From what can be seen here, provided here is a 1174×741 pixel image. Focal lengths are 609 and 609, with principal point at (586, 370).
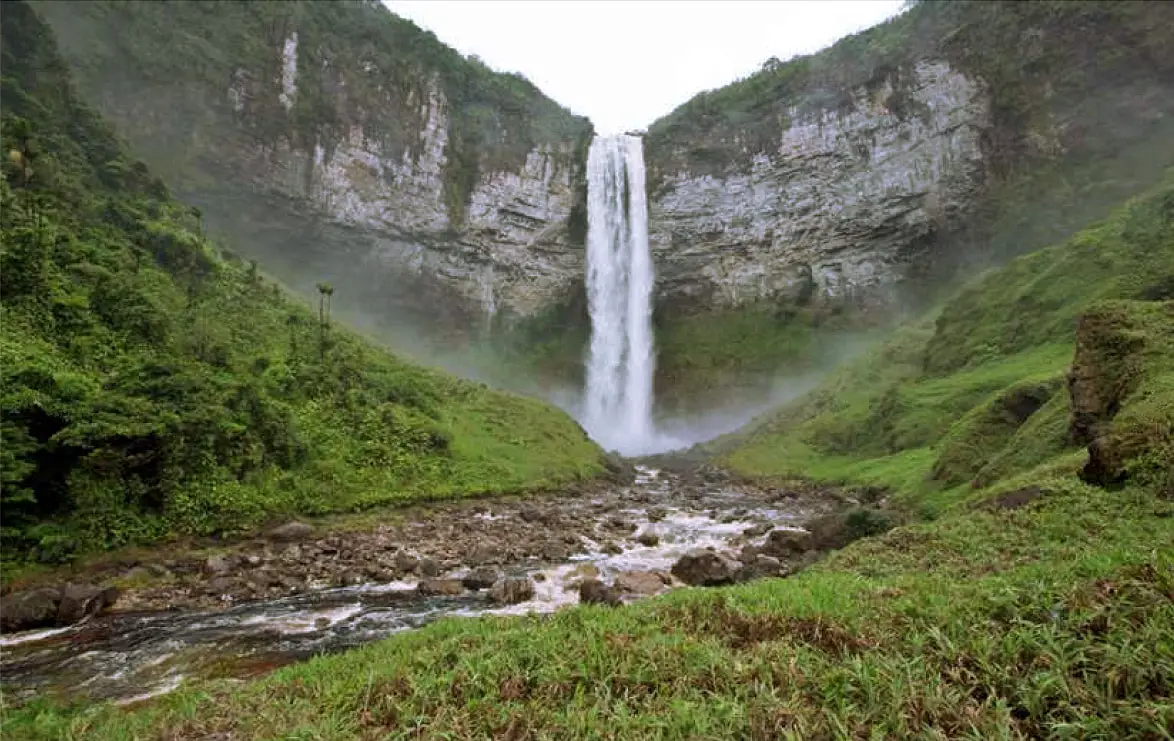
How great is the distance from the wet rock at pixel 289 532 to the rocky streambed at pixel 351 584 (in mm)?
45

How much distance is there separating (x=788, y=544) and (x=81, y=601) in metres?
15.1

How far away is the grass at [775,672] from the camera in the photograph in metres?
4.15

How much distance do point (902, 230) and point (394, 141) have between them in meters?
49.3

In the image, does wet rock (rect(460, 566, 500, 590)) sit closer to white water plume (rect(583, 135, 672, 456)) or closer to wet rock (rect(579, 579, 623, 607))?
wet rock (rect(579, 579, 623, 607))

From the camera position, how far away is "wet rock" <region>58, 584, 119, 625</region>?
37.1ft

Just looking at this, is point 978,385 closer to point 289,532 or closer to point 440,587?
point 440,587

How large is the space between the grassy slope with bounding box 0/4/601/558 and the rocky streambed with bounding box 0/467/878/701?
2.41m

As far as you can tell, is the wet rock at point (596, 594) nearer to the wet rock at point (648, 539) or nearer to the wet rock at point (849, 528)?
the wet rock at point (849, 528)

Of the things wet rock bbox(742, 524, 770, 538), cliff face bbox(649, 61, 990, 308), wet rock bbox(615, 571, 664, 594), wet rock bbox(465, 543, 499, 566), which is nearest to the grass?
wet rock bbox(615, 571, 664, 594)

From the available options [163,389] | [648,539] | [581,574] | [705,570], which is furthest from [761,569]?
[163,389]

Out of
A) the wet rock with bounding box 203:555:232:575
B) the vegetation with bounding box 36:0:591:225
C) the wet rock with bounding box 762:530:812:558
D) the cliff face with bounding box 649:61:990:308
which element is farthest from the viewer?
the cliff face with bounding box 649:61:990:308

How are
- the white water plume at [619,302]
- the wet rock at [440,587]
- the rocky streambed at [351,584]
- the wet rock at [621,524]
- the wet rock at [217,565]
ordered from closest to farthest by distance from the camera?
the rocky streambed at [351,584]
the wet rock at [440,587]
the wet rock at [217,565]
the wet rock at [621,524]
the white water plume at [619,302]

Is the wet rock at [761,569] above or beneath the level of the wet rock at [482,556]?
above

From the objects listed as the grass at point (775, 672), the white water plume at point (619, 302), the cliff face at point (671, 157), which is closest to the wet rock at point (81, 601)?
the grass at point (775, 672)
